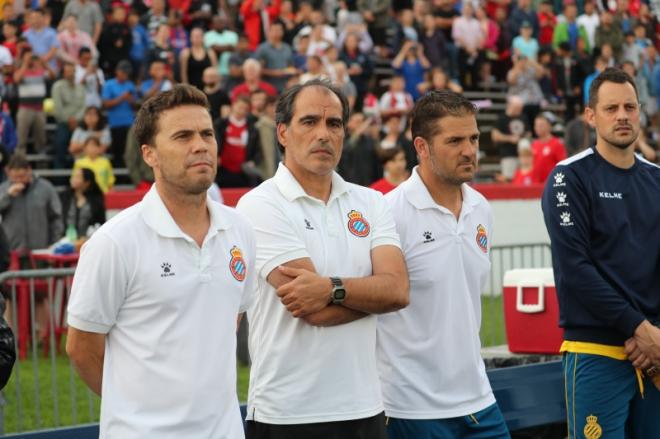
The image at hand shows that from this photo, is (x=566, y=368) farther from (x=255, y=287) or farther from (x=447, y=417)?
(x=255, y=287)

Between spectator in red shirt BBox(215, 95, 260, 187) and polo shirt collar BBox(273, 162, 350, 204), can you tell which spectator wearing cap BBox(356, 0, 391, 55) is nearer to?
spectator in red shirt BBox(215, 95, 260, 187)

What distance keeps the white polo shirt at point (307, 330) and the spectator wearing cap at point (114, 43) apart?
49.1 feet

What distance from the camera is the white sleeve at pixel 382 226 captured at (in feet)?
17.1

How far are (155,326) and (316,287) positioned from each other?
0.83 meters

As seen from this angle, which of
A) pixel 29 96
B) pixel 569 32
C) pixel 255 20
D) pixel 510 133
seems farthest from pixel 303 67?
pixel 569 32

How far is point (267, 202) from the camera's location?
515 cm

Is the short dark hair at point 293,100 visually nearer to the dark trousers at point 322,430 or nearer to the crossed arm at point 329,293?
the crossed arm at point 329,293

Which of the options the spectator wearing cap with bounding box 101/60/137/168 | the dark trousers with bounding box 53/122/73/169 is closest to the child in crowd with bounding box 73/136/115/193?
the dark trousers with bounding box 53/122/73/169

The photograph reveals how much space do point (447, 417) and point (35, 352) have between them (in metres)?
4.61

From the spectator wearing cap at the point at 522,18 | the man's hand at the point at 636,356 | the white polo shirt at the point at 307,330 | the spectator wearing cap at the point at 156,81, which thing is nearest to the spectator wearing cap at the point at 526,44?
the spectator wearing cap at the point at 522,18

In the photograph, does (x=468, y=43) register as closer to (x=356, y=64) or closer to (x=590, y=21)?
(x=590, y=21)

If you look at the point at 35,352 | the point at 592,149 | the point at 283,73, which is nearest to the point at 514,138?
the point at 283,73

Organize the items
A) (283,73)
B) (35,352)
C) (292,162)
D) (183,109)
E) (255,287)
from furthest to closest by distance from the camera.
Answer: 1. (283,73)
2. (35,352)
3. (292,162)
4. (255,287)
5. (183,109)

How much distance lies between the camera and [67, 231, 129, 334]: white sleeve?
424 cm
